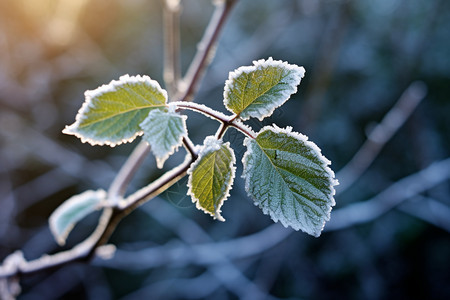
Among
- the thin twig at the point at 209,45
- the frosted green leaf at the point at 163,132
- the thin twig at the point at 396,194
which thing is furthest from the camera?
the thin twig at the point at 396,194

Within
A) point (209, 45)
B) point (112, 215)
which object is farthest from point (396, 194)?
point (112, 215)

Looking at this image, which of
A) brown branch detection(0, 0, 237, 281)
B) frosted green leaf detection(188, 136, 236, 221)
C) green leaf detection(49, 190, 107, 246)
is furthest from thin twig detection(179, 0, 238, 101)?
frosted green leaf detection(188, 136, 236, 221)

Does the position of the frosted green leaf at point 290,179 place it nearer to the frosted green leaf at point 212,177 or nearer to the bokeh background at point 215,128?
the frosted green leaf at point 212,177

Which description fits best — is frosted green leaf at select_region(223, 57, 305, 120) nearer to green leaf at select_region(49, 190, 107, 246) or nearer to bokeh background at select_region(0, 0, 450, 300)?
green leaf at select_region(49, 190, 107, 246)

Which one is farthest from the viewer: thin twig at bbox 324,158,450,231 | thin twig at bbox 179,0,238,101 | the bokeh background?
the bokeh background

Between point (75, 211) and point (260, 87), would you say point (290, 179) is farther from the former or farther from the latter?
point (75, 211)

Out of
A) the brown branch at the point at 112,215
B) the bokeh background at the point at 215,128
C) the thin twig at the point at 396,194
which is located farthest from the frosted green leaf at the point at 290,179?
the bokeh background at the point at 215,128

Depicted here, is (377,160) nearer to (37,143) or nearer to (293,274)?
(293,274)

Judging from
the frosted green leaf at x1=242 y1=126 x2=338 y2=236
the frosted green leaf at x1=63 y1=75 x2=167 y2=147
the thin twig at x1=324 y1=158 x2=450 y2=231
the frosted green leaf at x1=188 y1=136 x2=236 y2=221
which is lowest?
the thin twig at x1=324 y1=158 x2=450 y2=231
